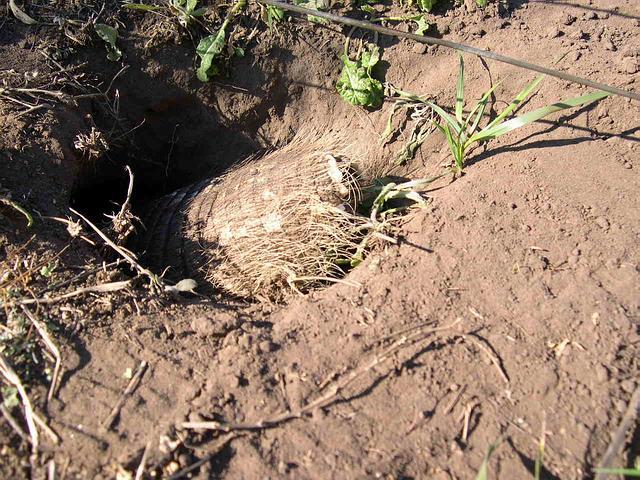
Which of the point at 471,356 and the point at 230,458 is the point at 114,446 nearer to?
the point at 230,458

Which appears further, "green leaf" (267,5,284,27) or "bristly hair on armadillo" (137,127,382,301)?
"green leaf" (267,5,284,27)

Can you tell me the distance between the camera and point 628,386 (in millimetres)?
1685

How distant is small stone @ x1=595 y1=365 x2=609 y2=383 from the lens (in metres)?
1.71

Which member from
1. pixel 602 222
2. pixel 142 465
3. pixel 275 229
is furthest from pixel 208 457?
pixel 602 222

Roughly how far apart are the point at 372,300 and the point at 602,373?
0.79 meters

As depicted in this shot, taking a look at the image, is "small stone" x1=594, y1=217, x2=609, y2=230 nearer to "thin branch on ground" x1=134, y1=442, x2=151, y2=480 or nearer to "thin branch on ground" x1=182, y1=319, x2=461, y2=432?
"thin branch on ground" x1=182, y1=319, x2=461, y2=432

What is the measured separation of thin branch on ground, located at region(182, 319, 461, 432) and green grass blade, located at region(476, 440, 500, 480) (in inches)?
15.2

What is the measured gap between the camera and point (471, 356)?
1.78m

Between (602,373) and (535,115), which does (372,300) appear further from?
(535,115)

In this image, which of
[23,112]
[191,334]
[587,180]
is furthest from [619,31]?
[23,112]

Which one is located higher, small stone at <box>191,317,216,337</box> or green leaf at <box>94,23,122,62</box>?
green leaf at <box>94,23,122,62</box>

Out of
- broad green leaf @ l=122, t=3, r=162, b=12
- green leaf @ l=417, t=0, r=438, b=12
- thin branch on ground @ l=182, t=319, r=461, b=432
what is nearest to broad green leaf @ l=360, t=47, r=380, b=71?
green leaf @ l=417, t=0, r=438, b=12

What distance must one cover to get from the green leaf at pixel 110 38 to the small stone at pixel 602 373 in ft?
8.53

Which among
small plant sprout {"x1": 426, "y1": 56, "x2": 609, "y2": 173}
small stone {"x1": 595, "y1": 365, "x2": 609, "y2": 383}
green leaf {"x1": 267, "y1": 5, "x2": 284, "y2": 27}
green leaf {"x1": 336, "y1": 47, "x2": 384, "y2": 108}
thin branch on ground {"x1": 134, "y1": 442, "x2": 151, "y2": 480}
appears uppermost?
green leaf {"x1": 267, "y1": 5, "x2": 284, "y2": 27}
